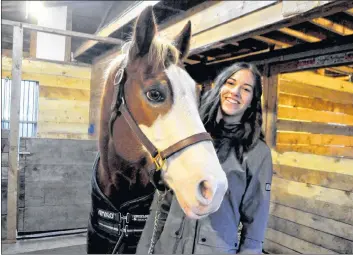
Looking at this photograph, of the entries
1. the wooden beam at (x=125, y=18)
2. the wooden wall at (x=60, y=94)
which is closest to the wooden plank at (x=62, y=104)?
the wooden wall at (x=60, y=94)

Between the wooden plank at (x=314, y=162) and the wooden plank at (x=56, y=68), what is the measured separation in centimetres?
150

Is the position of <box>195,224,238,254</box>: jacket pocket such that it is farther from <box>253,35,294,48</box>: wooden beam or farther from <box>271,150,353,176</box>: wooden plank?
<box>253,35,294,48</box>: wooden beam

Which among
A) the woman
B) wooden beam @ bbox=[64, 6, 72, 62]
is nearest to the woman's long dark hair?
the woman

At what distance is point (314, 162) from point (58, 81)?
5.68 ft

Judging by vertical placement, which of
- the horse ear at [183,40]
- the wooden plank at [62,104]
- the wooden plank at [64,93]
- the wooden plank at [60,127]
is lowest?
the wooden plank at [60,127]

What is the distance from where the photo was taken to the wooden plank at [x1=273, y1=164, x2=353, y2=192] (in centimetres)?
173

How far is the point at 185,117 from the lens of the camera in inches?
29.8

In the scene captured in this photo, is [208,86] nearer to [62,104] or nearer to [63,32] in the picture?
[62,104]

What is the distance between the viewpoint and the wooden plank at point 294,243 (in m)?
1.85

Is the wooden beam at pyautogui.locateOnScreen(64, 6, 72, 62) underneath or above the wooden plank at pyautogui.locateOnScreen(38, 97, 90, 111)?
above

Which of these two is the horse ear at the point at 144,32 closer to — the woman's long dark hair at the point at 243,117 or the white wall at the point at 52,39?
the woman's long dark hair at the point at 243,117

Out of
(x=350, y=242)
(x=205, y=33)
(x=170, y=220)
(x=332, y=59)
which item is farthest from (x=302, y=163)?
(x=170, y=220)

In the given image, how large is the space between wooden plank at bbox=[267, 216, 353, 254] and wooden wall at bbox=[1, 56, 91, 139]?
157 centimetres

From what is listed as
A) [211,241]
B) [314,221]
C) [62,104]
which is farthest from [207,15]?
A: [314,221]
